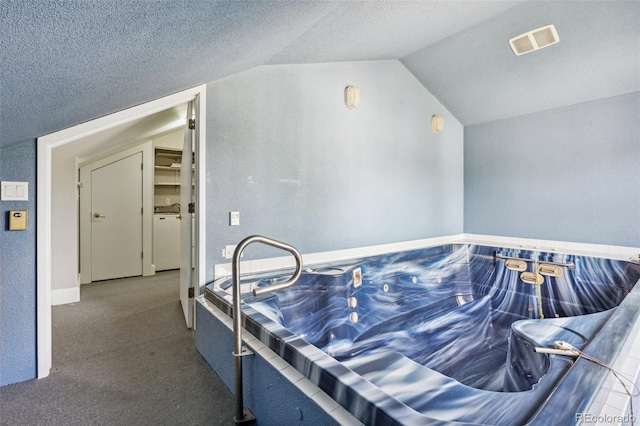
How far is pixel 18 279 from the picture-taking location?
1758 millimetres

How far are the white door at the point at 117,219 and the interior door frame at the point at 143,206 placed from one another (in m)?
0.04

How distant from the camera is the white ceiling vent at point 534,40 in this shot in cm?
247

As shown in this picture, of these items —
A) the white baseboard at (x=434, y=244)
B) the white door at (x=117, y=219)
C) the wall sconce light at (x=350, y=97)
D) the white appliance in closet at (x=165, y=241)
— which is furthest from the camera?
the white appliance in closet at (x=165, y=241)

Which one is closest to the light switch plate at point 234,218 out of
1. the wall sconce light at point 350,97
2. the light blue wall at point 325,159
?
the light blue wall at point 325,159

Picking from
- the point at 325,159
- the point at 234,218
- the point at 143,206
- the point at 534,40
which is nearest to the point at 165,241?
the point at 143,206

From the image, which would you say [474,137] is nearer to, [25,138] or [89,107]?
[89,107]

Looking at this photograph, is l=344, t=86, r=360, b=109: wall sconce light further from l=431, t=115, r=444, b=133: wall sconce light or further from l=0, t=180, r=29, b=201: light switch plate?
l=0, t=180, r=29, b=201: light switch plate

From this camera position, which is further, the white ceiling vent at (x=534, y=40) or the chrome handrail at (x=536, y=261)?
the chrome handrail at (x=536, y=261)

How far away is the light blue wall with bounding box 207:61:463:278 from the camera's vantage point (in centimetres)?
233

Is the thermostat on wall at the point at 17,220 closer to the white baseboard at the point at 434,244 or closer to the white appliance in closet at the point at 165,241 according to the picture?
the white baseboard at the point at 434,244

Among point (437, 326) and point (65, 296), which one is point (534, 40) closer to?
point (437, 326)

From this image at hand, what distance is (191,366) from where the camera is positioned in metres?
1.97

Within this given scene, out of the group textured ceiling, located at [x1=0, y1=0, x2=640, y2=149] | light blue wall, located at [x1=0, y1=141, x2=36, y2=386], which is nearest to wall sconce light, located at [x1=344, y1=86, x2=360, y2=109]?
textured ceiling, located at [x1=0, y1=0, x2=640, y2=149]

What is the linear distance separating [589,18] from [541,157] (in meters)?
1.37
